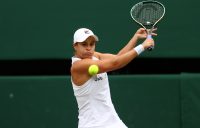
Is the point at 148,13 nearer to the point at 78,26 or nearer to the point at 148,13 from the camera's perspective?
the point at 148,13

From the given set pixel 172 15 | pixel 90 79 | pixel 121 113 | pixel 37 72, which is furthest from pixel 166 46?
pixel 90 79

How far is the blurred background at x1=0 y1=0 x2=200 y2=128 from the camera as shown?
630 centimetres

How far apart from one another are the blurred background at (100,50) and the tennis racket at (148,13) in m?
1.41

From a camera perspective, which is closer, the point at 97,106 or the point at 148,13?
the point at 97,106

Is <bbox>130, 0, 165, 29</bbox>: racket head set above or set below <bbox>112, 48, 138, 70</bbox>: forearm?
above

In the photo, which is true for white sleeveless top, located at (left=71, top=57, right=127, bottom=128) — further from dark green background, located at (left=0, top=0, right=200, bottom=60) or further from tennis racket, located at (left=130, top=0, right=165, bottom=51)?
dark green background, located at (left=0, top=0, right=200, bottom=60)

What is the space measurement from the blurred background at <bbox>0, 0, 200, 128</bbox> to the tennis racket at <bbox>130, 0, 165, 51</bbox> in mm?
1412

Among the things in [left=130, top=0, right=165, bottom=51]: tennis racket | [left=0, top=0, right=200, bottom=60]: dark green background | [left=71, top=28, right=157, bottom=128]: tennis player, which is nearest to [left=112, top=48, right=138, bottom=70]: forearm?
[left=71, top=28, right=157, bottom=128]: tennis player

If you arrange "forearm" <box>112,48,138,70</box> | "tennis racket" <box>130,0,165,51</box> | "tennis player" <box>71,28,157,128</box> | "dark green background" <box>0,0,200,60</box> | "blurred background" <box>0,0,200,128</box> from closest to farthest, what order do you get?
"forearm" <box>112,48,138,70</box> < "tennis player" <box>71,28,157,128</box> < "tennis racket" <box>130,0,165,51</box> < "blurred background" <box>0,0,200,128</box> < "dark green background" <box>0,0,200,60</box>

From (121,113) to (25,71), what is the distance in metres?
1.26

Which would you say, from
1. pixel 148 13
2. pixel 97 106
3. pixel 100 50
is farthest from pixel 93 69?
pixel 100 50

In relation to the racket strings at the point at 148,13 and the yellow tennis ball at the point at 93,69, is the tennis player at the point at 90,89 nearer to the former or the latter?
the yellow tennis ball at the point at 93,69

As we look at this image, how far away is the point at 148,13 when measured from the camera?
16.2 feet

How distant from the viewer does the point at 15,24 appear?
660 cm
